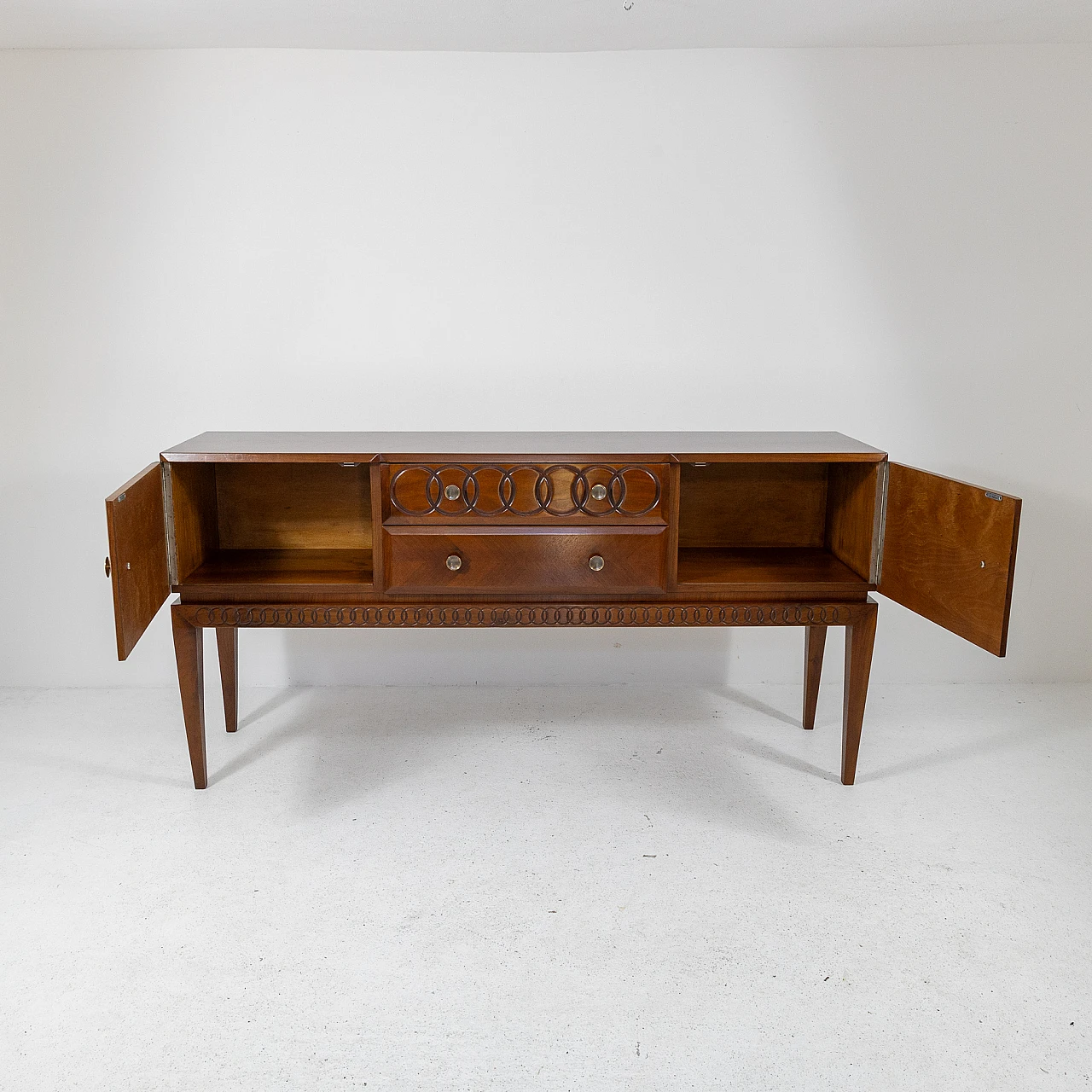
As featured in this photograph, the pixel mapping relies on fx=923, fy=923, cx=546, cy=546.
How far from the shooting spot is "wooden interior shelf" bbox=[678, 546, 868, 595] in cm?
239

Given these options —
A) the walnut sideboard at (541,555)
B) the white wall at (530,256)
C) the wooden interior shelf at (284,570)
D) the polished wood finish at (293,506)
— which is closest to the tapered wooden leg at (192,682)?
the walnut sideboard at (541,555)

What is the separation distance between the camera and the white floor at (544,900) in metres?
1.57

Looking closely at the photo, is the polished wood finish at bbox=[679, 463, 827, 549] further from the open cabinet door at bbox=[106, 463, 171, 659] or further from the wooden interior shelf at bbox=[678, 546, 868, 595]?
the open cabinet door at bbox=[106, 463, 171, 659]

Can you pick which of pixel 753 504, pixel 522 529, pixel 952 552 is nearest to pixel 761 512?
pixel 753 504

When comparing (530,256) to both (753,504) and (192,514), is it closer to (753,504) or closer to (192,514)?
(753,504)

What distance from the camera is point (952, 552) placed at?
85.2 inches

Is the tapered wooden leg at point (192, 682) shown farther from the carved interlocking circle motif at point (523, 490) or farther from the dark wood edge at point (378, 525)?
the carved interlocking circle motif at point (523, 490)

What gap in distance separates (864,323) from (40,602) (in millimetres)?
2924

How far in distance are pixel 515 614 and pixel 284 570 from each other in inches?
25.7

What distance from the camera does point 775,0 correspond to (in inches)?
101

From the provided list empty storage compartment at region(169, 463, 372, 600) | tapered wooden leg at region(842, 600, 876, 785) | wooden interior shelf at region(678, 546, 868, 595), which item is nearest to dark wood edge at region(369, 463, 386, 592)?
empty storage compartment at region(169, 463, 372, 600)

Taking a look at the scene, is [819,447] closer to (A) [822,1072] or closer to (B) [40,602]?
(A) [822,1072]

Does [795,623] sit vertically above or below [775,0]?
below

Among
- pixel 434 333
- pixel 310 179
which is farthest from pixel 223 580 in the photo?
pixel 310 179
